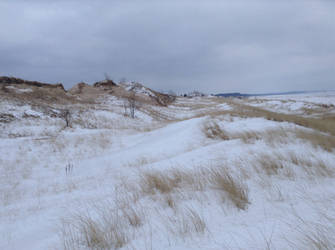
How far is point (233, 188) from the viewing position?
8.84 feet

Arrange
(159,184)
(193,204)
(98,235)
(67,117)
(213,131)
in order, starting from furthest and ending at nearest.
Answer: (67,117)
(213,131)
(159,184)
(193,204)
(98,235)

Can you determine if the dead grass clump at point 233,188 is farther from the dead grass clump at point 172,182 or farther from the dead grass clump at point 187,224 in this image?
the dead grass clump at point 187,224

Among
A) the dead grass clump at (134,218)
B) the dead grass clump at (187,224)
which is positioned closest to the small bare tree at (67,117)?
the dead grass clump at (134,218)

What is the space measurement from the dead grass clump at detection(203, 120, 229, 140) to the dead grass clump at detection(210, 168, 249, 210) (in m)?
4.91

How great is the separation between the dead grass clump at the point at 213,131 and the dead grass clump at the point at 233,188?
491 cm

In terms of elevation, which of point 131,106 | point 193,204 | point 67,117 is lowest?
point 193,204

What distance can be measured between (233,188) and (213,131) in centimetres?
622

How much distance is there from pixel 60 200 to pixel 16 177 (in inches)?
147

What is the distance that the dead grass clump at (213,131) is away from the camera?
26.6 ft

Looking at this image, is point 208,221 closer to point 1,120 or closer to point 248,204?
point 248,204

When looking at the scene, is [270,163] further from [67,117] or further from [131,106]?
[131,106]

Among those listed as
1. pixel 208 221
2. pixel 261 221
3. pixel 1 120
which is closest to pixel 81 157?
pixel 208 221

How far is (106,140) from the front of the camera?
10695mm

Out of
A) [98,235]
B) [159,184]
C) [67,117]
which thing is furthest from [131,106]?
[98,235]
